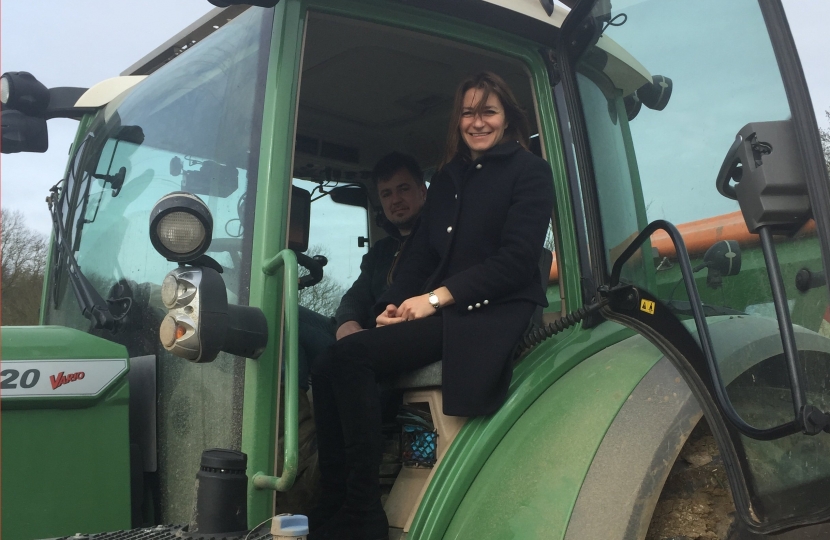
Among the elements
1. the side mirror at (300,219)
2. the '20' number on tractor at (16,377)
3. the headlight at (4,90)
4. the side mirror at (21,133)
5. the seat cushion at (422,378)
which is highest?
the headlight at (4,90)

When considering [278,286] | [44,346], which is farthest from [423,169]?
[44,346]

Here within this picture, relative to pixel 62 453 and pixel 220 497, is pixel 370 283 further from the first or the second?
pixel 220 497

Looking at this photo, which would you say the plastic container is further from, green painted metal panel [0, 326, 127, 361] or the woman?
green painted metal panel [0, 326, 127, 361]

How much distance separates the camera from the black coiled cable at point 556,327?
2102 mm

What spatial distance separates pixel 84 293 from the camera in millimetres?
2504

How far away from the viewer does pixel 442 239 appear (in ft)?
7.75

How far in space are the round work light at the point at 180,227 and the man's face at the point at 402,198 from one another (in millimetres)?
1525

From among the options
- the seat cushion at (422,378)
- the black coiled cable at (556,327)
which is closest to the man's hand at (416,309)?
the seat cushion at (422,378)

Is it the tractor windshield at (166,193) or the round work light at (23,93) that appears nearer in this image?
the tractor windshield at (166,193)

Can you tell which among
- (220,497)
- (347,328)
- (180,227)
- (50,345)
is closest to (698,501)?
(220,497)

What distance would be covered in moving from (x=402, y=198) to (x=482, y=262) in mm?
1089

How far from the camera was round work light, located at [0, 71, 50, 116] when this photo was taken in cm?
262

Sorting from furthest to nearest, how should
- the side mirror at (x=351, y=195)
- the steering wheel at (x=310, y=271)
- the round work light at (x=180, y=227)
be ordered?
the side mirror at (x=351, y=195)
the steering wheel at (x=310, y=271)
the round work light at (x=180, y=227)

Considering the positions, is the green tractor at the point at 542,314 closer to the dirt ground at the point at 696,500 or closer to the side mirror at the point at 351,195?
the dirt ground at the point at 696,500
